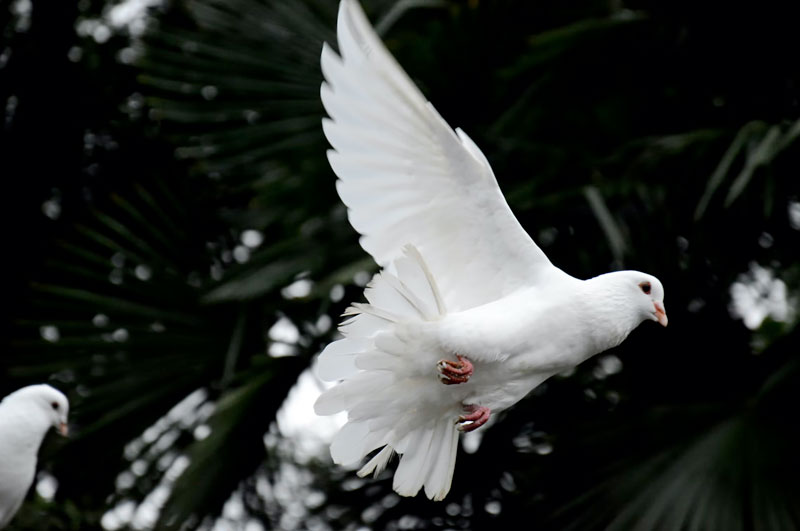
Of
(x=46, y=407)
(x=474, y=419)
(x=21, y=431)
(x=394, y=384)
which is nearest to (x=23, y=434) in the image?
(x=21, y=431)

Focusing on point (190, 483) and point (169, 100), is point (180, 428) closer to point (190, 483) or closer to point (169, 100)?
point (190, 483)

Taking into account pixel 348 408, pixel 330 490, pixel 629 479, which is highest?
pixel 348 408

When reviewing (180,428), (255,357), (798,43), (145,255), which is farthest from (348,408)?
(798,43)

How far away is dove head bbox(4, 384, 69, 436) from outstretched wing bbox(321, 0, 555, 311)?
5.00 feet

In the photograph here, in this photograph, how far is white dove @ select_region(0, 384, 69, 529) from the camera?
16.1 ft

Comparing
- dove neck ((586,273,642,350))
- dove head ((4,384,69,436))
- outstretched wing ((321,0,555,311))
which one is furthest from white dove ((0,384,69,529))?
dove neck ((586,273,642,350))

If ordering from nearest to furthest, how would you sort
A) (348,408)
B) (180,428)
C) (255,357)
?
(348,408), (255,357), (180,428)

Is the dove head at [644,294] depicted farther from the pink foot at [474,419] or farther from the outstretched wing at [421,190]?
the pink foot at [474,419]

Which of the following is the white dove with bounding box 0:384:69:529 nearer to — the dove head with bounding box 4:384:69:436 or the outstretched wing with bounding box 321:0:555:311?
the dove head with bounding box 4:384:69:436

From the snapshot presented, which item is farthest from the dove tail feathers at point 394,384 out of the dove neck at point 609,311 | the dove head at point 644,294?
the dove head at point 644,294

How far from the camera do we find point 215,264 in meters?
5.54

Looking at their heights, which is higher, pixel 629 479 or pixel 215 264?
pixel 215 264

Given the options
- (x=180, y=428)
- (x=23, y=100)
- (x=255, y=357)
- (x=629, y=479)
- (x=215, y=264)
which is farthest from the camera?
(x=23, y=100)

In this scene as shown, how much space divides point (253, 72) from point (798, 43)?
6.58 feet
